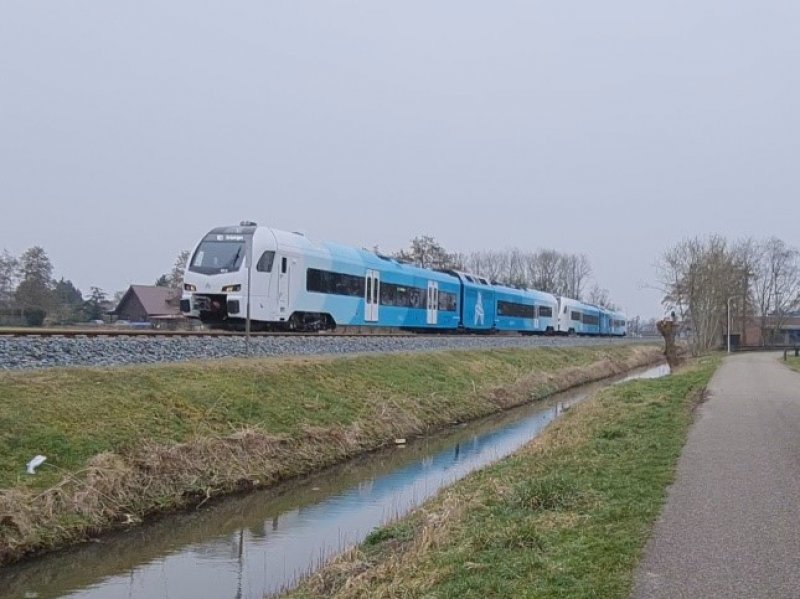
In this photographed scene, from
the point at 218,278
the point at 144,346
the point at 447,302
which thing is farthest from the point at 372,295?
the point at 144,346

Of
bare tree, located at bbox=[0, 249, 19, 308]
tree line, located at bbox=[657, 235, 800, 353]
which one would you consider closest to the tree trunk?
tree line, located at bbox=[657, 235, 800, 353]

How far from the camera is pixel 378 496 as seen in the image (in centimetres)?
1312

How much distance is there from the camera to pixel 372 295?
1200 inches

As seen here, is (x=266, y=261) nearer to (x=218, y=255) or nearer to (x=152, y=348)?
(x=218, y=255)

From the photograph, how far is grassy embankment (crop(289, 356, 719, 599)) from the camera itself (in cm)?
631

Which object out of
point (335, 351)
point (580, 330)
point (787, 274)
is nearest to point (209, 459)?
point (335, 351)

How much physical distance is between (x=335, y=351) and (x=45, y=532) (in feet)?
45.3

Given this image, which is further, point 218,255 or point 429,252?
point 429,252

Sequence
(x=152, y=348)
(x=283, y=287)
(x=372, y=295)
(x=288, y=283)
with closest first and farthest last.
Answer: (x=152, y=348), (x=283, y=287), (x=288, y=283), (x=372, y=295)

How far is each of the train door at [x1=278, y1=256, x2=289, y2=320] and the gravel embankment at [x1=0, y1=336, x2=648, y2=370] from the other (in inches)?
74.5

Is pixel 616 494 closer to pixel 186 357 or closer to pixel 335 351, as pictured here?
pixel 186 357

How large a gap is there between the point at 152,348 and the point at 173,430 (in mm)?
4136

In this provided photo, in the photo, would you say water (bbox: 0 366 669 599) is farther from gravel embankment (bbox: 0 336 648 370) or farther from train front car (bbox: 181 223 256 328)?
train front car (bbox: 181 223 256 328)

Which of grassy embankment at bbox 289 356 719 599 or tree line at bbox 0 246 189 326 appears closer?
grassy embankment at bbox 289 356 719 599
